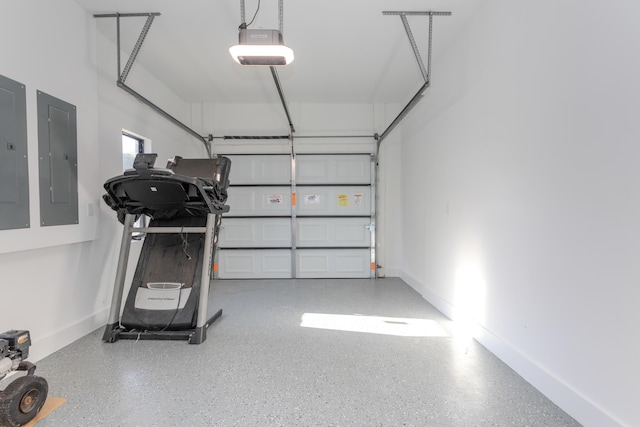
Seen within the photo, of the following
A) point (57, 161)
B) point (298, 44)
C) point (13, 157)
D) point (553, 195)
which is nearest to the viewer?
point (553, 195)

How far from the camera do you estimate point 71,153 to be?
2.63 m

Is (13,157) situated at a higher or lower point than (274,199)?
higher

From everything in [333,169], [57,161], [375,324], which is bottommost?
[375,324]

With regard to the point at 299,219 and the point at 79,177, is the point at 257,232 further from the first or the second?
the point at 79,177

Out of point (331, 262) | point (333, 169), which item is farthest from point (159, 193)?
point (331, 262)

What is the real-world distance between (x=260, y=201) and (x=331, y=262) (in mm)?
1681

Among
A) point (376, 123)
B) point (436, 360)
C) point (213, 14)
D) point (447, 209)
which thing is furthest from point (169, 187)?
point (376, 123)

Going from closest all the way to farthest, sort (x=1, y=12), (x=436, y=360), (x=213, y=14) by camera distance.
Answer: (x=1, y=12) < (x=436, y=360) < (x=213, y=14)

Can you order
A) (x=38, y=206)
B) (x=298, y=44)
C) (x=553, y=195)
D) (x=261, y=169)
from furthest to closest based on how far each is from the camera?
(x=261, y=169), (x=298, y=44), (x=38, y=206), (x=553, y=195)

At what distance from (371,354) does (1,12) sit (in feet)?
12.2

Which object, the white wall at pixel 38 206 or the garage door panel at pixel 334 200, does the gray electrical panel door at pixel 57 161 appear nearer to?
the white wall at pixel 38 206

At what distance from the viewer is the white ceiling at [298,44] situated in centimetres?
276

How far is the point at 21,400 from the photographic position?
1.60m

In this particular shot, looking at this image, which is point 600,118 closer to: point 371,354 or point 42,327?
point 371,354
